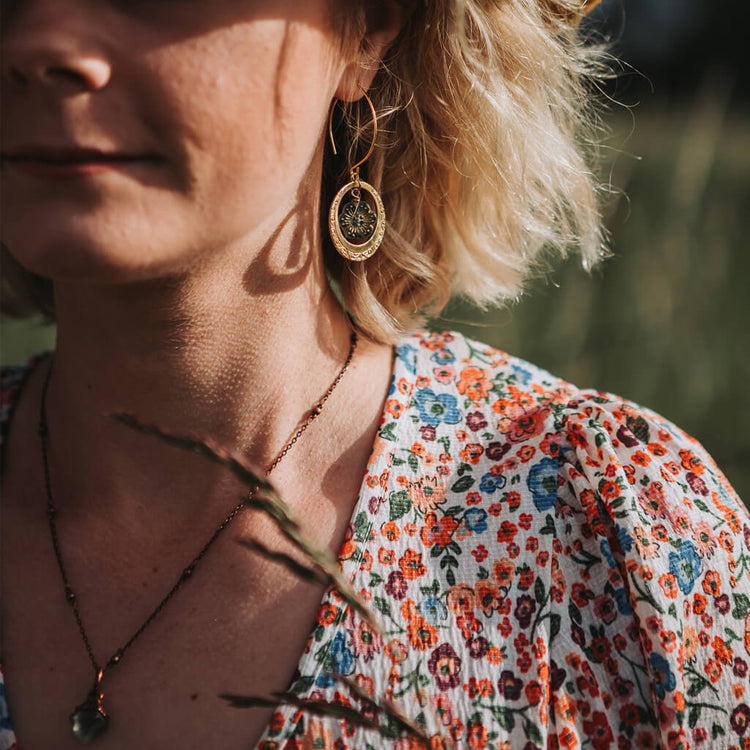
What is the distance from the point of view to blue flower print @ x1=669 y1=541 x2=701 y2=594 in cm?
123

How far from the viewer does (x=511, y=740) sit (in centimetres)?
A: 115

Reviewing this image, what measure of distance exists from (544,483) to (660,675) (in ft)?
1.12

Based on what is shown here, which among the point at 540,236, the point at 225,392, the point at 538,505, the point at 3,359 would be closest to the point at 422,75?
the point at 540,236

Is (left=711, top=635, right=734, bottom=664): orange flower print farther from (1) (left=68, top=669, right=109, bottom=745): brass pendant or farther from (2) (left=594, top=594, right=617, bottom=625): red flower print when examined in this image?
(1) (left=68, top=669, right=109, bottom=745): brass pendant

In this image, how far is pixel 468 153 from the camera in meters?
1.59

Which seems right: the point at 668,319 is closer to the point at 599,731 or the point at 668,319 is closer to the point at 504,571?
the point at 504,571

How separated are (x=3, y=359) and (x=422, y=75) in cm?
180

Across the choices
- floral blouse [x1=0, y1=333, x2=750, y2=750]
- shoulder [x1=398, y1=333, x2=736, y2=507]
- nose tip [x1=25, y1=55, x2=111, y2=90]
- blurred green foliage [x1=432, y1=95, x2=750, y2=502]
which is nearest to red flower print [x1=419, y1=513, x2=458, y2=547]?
floral blouse [x1=0, y1=333, x2=750, y2=750]

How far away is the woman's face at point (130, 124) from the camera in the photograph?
1.04 meters

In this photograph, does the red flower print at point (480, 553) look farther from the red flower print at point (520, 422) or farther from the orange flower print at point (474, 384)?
the orange flower print at point (474, 384)

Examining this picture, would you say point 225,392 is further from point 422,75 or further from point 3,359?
point 3,359

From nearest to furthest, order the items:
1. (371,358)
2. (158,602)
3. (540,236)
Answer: (158,602) < (371,358) < (540,236)

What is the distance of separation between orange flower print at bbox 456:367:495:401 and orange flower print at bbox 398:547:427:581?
369mm

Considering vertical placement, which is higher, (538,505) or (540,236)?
(540,236)
